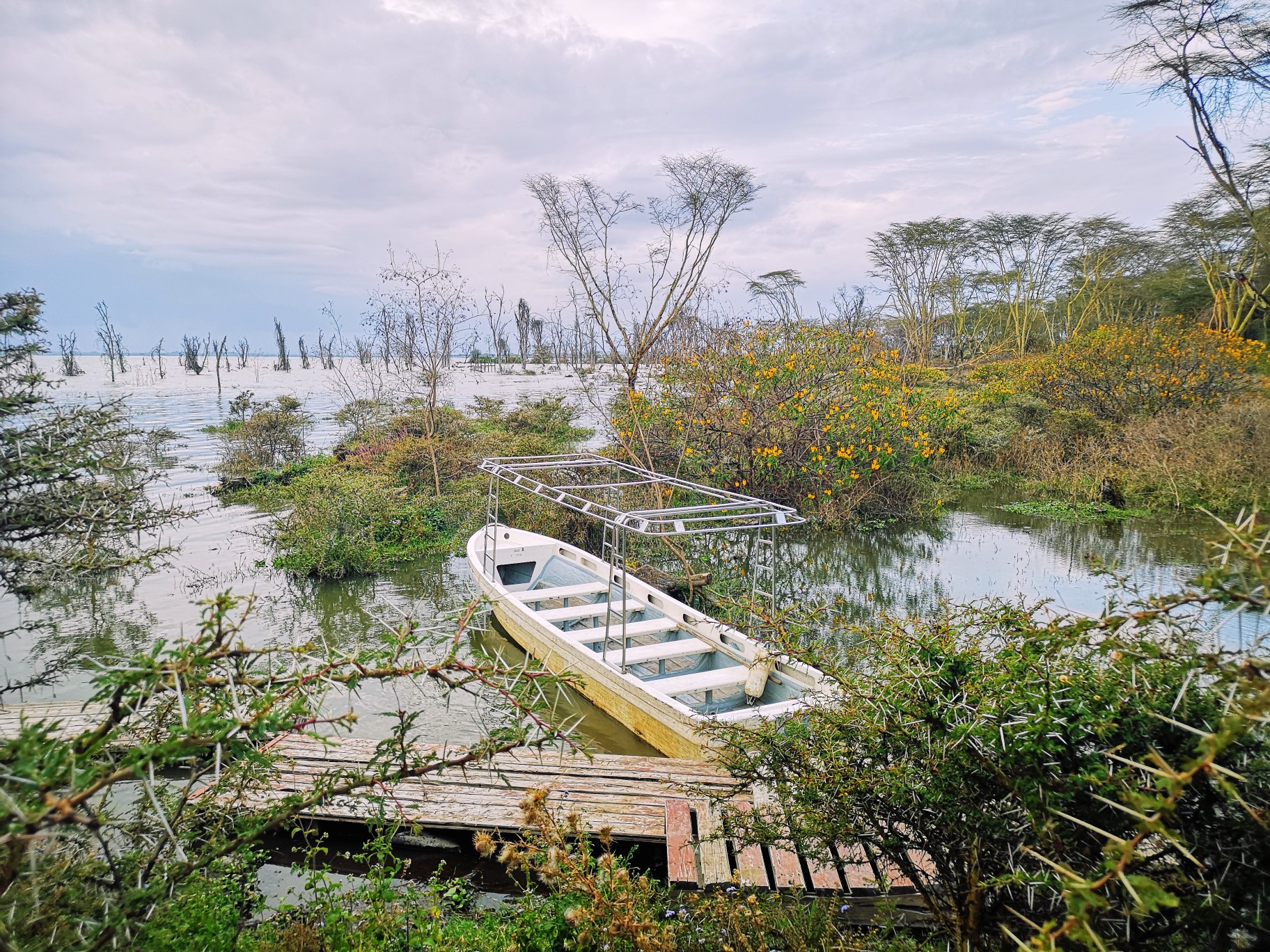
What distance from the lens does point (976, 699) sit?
5.46ft

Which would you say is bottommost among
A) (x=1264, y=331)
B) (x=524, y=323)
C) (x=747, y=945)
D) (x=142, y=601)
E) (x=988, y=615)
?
(x=142, y=601)

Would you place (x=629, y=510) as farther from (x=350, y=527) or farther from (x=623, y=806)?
(x=623, y=806)

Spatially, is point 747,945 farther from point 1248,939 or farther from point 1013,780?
point 1248,939

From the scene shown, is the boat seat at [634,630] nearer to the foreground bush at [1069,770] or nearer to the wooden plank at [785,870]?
the wooden plank at [785,870]

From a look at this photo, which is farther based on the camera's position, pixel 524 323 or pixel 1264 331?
pixel 524 323

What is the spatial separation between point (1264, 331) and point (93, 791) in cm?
2186

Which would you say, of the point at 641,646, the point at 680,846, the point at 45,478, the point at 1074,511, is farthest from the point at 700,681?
the point at 1074,511

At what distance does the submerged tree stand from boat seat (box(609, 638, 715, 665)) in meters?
3.20

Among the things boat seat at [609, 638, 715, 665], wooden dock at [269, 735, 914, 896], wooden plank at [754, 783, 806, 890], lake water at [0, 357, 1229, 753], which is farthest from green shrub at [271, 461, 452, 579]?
wooden plank at [754, 783, 806, 890]

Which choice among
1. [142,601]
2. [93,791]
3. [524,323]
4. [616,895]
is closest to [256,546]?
[142,601]

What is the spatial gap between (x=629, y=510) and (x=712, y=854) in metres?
4.99

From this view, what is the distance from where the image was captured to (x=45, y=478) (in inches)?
113

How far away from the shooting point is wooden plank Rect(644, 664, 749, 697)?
4.80 meters

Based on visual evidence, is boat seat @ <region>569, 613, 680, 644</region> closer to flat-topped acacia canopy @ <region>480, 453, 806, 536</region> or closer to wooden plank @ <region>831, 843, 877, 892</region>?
flat-topped acacia canopy @ <region>480, 453, 806, 536</region>
